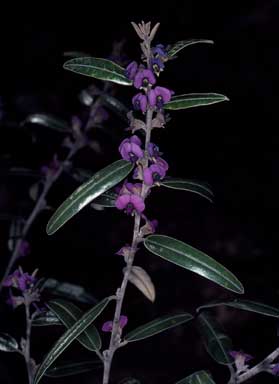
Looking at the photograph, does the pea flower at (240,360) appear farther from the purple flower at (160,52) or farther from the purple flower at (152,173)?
the purple flower at (160,52)

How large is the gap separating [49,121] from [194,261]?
3.06 feet

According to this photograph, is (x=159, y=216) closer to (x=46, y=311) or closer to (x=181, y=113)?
(x=181, y=113)

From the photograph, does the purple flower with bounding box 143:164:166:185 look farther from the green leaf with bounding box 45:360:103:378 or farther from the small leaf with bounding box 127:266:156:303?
the green leaf with bounding box 45:360:103:378

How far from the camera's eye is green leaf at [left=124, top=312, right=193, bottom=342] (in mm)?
1214

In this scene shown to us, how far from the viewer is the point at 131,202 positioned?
1080mm

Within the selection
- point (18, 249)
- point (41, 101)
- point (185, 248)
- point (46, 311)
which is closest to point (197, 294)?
point (41, 101)

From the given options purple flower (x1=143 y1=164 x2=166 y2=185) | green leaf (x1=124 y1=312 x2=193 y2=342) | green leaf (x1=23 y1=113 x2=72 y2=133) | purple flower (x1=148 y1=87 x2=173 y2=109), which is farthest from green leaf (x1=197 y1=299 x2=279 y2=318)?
green leaf (x1=23 y1=113 x2=72 y2=133)

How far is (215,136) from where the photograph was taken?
3629 millimetres

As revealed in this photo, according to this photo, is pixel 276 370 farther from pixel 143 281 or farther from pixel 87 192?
pixel 87 192

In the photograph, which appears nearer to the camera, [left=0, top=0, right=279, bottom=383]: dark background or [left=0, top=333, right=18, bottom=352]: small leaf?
[left=0, top=333, right=18, bottom=352]: small leaf

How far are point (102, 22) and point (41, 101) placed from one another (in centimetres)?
59

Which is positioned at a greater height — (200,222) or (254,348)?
(200,222)

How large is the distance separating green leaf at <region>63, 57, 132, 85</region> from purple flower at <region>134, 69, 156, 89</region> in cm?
4

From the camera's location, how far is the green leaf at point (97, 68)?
1085 millimetres
